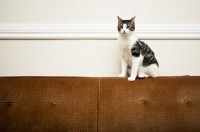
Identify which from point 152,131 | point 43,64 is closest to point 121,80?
point 152,131

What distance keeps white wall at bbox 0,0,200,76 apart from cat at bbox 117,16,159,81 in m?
0.19

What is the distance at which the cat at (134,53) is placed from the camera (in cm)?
98

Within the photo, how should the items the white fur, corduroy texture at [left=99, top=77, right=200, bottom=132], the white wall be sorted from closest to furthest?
1. corduroy texture at [left=99, top=77, right=200, bottom=132]
2. the white fur
3. the white wall

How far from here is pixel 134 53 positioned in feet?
3.22

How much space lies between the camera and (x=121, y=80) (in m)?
0.91

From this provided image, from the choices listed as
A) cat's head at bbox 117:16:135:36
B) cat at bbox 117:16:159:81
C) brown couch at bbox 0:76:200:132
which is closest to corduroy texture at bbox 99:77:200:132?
brown couch at bbox 0:76:200:132

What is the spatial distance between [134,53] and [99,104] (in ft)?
1.26

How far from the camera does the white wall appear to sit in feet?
3.94

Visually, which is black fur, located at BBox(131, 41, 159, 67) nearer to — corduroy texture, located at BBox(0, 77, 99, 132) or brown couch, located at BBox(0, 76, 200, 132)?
brown couch, located at BBox(0, 76, 200, 132)

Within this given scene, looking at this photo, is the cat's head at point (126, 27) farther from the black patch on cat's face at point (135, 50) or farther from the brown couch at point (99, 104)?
the brown couch at point (99, 104)

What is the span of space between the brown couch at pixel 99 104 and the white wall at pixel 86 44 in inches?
11.7

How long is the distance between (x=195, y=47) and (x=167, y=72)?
0.29m

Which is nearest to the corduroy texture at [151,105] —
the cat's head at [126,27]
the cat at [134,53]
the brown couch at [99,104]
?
the brown couch at [99,104]

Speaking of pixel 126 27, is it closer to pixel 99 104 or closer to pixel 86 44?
pixel 86 44
